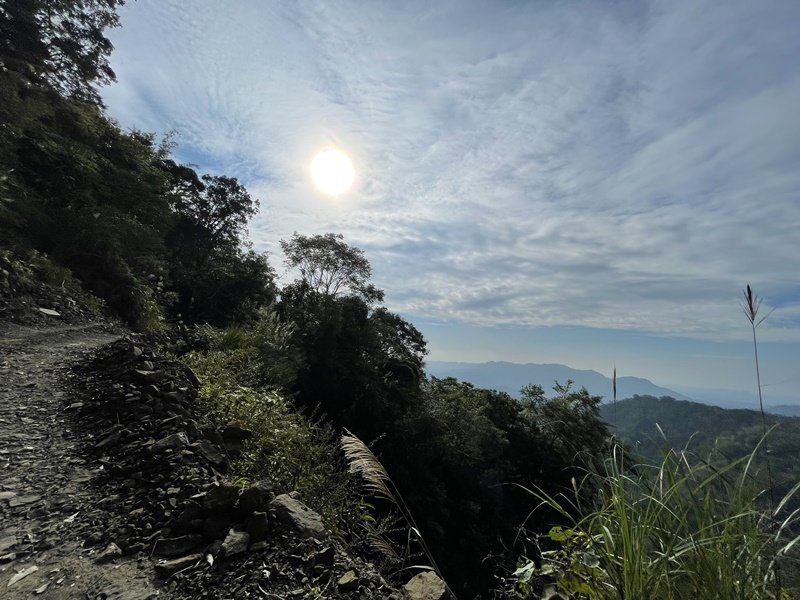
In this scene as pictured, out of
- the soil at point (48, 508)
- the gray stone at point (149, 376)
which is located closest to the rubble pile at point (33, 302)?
the soil at point (48, 508)

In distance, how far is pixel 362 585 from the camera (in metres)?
2.51

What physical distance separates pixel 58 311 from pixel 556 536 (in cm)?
1168

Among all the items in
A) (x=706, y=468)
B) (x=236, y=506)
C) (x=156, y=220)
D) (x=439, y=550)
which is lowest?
(x=439, y=550)

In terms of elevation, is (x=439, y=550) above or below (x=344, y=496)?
below

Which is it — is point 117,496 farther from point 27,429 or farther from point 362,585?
point 362,585

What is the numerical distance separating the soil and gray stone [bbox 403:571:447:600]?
1507 millimetres

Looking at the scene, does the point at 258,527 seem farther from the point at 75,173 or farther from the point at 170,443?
the point at 75,173

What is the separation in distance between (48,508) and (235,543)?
1471mm

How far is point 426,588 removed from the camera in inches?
104

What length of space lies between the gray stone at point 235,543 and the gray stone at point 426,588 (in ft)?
3.57

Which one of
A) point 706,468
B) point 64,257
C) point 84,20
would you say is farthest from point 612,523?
point 84,20

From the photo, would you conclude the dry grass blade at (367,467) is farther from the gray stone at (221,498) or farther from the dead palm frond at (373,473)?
the gray stone at (221,498)

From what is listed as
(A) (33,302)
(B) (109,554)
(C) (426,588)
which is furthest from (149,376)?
(A) (33,302)

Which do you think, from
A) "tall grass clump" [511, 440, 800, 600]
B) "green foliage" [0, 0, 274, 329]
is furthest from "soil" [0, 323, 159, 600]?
"green foliage" [0, 0, 274, 329]
